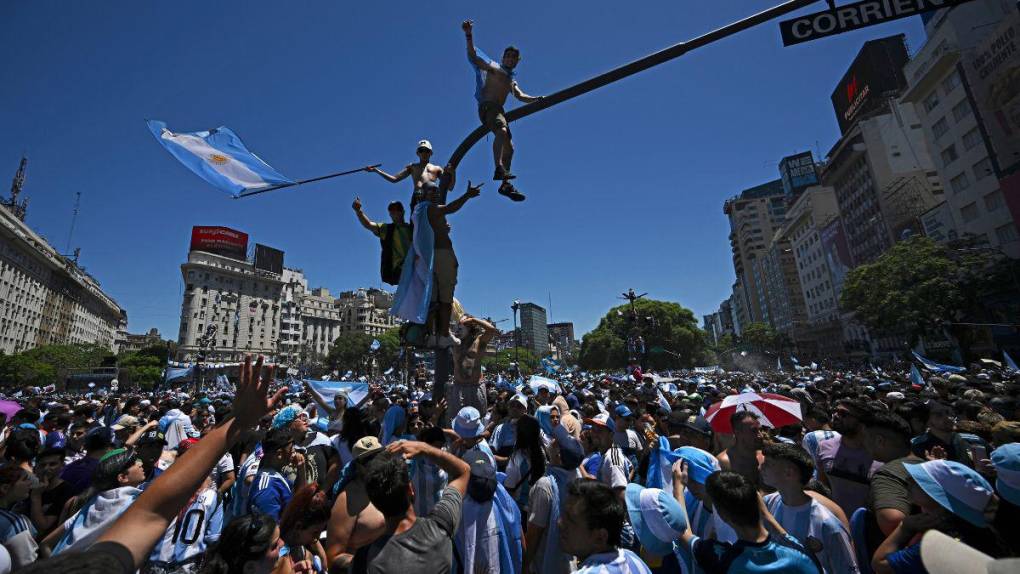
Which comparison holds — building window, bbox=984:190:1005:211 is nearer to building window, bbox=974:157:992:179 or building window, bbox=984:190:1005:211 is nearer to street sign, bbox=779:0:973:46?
building window, bbox=974:157:992:179

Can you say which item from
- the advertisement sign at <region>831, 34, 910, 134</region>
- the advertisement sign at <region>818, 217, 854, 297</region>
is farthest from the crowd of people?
the advertisement sign at <region>831, 34, 910, 134</region>

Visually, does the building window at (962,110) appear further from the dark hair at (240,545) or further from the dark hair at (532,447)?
the dark hair at (240,545)

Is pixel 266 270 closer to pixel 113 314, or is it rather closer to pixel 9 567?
pixel 113 314

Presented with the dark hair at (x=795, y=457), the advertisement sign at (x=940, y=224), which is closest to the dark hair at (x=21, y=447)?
the dark hair at (x=795, y=457)

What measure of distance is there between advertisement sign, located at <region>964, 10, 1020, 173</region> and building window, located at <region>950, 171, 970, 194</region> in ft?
16.8

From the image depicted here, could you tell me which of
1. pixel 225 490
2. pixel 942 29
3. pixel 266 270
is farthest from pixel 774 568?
pixel 266 270

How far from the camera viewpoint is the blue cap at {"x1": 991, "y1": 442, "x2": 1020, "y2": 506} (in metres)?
2.46

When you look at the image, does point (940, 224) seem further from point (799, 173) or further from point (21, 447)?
point (799, 173)

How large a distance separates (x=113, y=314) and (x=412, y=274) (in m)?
152

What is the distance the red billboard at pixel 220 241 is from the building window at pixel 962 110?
111m

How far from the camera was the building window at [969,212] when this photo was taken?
39062mm

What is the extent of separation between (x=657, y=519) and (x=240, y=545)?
2.54m

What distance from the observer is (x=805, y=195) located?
267 feet

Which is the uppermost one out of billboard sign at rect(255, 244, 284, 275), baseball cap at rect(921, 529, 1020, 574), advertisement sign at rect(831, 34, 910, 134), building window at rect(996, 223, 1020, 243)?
advertisement sign at rect(831, 34, 910, 134)
